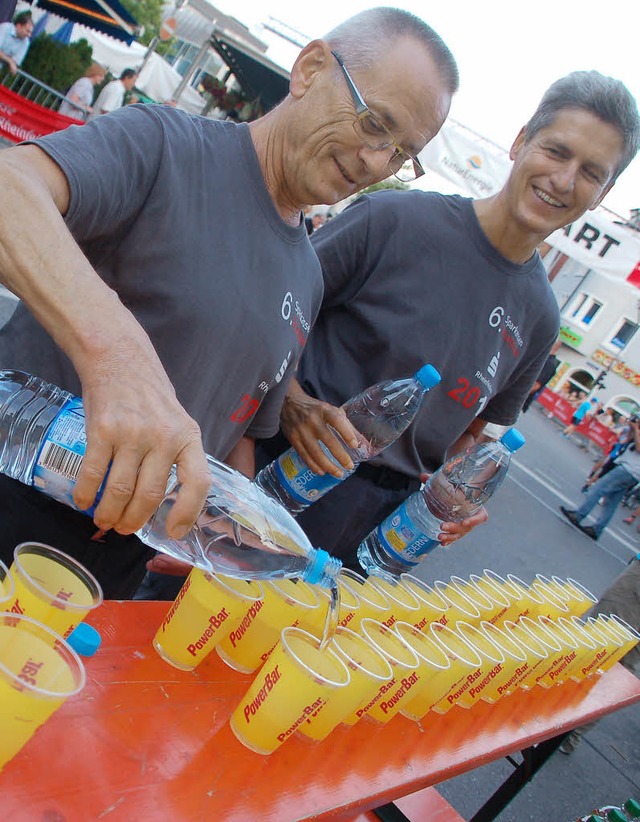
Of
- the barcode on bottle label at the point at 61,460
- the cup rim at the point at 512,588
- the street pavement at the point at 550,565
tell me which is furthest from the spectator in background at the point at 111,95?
the barcode on bottle label at the point at 61,460

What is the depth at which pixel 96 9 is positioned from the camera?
37.3 ft

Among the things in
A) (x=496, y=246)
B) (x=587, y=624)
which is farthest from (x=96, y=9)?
(x=587, y=624)

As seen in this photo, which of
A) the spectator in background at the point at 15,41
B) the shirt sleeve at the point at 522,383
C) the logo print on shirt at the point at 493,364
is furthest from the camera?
the spectator in background at the point at 15,41

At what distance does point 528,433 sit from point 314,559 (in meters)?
17.8

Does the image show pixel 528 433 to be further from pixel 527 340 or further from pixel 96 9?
pixel 527 340

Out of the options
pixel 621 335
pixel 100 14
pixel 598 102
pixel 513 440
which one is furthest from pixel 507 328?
pixel 621 335

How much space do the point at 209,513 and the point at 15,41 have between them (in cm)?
1139

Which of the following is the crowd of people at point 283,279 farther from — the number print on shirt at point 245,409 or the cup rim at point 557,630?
the cup rim at point 557,630

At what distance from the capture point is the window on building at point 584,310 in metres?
36.0

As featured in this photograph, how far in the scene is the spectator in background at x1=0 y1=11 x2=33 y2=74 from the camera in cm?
999

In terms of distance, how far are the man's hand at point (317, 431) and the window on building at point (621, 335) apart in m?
36.3

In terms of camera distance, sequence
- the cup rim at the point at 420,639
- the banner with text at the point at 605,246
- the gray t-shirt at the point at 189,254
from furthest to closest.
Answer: the banner with text at the point at 605,246
the cup rim at the point at 420,639
the gray t-shirt at the point at 189,254

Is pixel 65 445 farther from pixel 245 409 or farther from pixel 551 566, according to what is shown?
pixel 551 566

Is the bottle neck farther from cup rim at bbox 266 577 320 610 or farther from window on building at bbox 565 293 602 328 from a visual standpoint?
window on building at bbox 565 293 602 328
